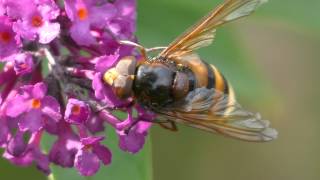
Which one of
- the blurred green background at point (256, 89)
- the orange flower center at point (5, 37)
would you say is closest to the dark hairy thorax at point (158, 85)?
the orange flower center at point (5, 37)

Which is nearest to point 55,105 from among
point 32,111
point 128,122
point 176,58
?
point 32,111

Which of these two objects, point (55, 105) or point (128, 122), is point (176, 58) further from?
point (55, 105)

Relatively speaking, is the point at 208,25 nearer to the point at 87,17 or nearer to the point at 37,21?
the point at 87,17

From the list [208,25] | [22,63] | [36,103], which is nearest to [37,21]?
[22,63]

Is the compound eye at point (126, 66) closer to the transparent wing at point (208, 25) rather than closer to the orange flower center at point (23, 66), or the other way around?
the transparent wing at point (208, 25)

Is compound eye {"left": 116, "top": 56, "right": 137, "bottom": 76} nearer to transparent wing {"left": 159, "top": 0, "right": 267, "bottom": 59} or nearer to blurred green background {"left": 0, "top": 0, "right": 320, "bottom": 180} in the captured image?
transparent wing {"left": 159, "top": 0, "right": 267, "bottom": 59}

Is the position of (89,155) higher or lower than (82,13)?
lower

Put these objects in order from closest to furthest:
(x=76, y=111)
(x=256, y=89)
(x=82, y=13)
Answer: (x=76, y=111) → (x=82, y=13) → (x=256, y=89)

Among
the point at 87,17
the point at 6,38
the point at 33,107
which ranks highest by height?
the point at 87,17
